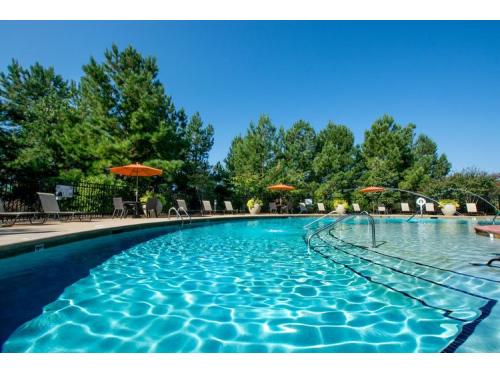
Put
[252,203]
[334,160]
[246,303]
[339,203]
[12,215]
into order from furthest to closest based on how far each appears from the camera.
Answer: [334,160], [339,203], [252,203], [12,215], [246,303]

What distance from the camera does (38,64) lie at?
23.3 metres

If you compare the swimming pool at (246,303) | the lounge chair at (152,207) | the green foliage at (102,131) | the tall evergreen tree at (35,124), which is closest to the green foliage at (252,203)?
the green foliage at (102,131)

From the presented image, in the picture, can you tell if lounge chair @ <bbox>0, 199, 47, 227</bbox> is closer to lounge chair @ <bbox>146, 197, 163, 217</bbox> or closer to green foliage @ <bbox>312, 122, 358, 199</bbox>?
lounge chair @ <bbox>146, 197, 163, 217</bbox>

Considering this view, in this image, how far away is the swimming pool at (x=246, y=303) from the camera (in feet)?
6.64

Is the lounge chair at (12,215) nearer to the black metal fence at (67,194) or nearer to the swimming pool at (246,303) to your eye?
the black metal fence at (67,194)

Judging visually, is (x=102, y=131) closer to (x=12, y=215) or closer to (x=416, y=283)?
(x=12, y=215)

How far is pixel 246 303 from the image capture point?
2.85m

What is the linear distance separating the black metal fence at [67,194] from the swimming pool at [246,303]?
7.14 metres

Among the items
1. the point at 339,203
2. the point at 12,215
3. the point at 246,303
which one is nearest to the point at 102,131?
the point at 12,215

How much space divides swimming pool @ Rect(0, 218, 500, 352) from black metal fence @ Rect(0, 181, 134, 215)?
23.4 feet

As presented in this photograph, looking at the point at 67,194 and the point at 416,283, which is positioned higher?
the point at 67,194

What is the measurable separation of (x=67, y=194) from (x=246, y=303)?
35.2 feet

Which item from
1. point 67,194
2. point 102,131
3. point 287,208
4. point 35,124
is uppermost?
A: point 35,124
